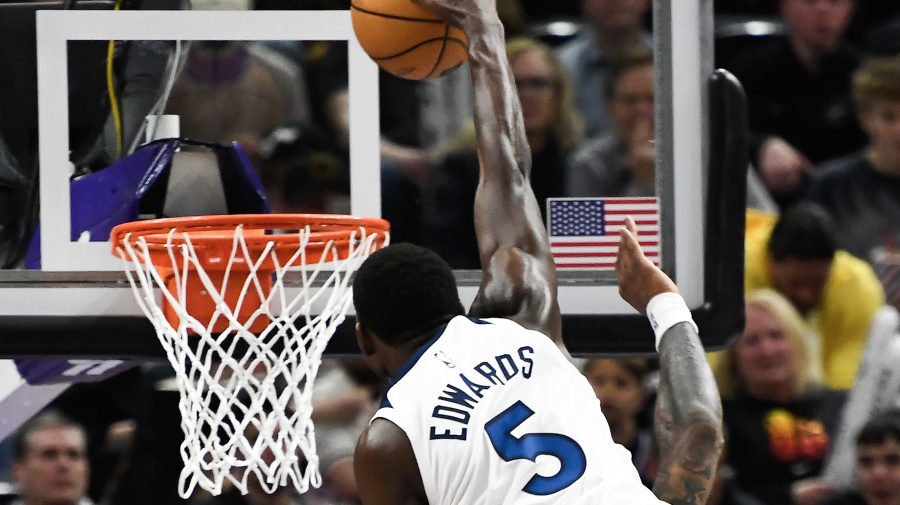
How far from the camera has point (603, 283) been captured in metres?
3.11

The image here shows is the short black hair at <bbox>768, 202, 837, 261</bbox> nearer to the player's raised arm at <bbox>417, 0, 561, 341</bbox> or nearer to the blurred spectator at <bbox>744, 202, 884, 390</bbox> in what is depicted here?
the blurred spectator at <bbox>744, 202, 884, 390</bbox>

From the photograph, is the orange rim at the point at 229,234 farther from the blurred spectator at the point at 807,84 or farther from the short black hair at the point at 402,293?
the blurred spectator at the point at 807,84

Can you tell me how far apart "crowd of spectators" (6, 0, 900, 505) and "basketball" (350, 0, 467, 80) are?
0.44m

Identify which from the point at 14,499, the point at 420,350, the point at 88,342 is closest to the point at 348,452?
the point at 14,499

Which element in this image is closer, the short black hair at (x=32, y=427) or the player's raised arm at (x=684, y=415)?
the player's raised arm at (x=684, y=415)

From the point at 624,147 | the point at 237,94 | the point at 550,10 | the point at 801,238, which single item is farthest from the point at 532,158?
the point at 550,10

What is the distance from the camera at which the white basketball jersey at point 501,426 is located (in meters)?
2.03

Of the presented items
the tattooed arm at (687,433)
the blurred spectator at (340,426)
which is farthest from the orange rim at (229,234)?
the blurred spectator at (340,426)

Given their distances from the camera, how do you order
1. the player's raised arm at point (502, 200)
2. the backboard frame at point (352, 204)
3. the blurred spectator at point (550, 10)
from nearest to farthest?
the player's raised arm at point (502, 200), the backboard frame at point (352, 204), the blurred spectator at point (550, 10)

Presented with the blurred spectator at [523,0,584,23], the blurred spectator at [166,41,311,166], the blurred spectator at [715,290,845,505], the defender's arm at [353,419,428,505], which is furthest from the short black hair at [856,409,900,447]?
the defender's arm at [353,419,428,505]

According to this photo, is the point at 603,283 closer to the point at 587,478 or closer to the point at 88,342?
the point at 587,478

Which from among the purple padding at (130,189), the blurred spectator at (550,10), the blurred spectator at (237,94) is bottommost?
the purple padding at (130,189)

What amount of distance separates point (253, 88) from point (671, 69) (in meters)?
1.39

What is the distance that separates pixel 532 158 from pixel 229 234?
120 cm
